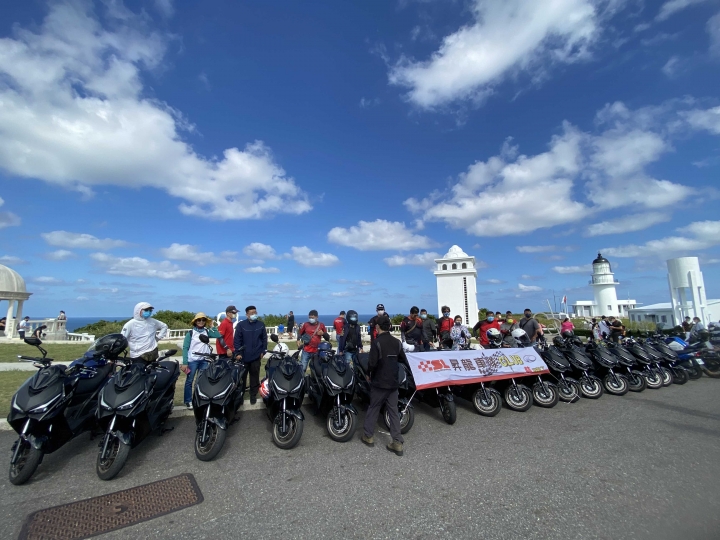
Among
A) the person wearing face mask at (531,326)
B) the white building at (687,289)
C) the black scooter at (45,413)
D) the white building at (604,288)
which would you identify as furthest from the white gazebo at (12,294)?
the white building at (604,288)

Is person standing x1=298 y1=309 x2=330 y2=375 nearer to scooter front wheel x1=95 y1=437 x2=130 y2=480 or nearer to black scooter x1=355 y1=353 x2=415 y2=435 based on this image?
black scooter x1=355 y1=353 x2=415 y2=435

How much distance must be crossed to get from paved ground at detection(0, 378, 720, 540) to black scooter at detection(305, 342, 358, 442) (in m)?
0.24

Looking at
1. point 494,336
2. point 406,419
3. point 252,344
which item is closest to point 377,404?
point 406,419

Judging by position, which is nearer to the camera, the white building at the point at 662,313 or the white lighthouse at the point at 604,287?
the white building at the point at 662,313

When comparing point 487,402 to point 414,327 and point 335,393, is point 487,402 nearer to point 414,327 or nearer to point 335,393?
point 335,393

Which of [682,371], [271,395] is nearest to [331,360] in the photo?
Answer: [271,395]

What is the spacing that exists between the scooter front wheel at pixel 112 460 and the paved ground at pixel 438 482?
0.11 meters

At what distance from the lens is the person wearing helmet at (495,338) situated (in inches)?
271

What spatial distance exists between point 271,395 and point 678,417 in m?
6.33

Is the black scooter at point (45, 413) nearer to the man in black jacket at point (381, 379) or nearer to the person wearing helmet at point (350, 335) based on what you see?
the man in black jacket at point (381, 379)

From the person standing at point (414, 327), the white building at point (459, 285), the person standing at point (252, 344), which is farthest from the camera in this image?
the white building at point (459, 285)

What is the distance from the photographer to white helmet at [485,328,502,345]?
688cm

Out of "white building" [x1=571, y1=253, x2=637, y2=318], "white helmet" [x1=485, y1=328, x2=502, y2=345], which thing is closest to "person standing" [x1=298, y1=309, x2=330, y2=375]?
"white helmet" [x1=485, y1=328, x2=502, y2=345]

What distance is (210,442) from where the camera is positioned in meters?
4.23
